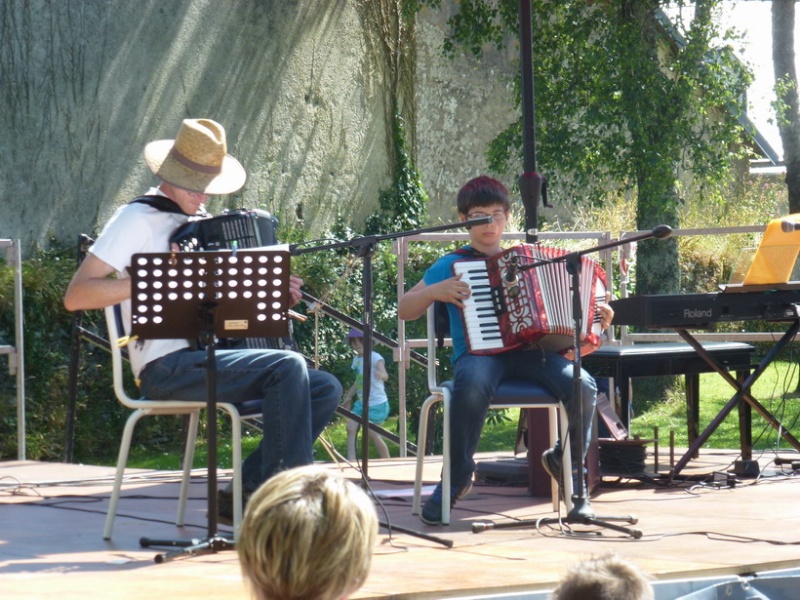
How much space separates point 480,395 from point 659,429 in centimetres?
706

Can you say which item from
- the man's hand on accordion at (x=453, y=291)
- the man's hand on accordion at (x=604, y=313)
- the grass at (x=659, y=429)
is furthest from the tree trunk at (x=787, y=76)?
the man's hand on accordion at (x=453, y=291)

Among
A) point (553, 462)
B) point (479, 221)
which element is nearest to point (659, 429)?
point (553, 462)

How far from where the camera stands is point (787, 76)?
12.9 meters

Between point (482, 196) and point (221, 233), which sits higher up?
point (482, 196)

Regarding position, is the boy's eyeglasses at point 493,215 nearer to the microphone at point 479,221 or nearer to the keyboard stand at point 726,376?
the microphone at point 479,221

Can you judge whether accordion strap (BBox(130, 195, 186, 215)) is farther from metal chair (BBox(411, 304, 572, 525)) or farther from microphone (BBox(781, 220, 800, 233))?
microphone (BBox(781, 220, 800, 233))

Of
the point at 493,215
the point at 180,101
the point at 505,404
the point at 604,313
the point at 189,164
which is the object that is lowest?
the point at 505,404

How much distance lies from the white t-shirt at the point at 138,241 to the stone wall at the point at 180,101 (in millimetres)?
5850

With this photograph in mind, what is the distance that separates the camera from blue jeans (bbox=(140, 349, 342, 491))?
13.6ft

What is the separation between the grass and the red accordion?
481 centimetres

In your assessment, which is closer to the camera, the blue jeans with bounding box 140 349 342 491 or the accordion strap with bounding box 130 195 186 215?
the blue jeans with bounding box 140 349 342 491

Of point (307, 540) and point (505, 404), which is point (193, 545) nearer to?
point (505, 404)

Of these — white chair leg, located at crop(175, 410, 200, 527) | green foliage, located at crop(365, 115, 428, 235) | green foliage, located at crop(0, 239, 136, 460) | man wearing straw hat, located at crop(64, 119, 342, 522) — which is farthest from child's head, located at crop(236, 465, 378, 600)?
green foliage, located at crop(365, 115, 428, 235)

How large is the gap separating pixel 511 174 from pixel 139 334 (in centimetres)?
1343
